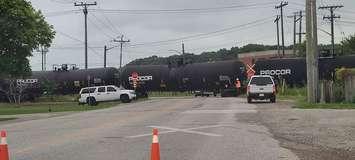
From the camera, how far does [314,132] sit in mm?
20016

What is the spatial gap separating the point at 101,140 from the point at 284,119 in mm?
9400

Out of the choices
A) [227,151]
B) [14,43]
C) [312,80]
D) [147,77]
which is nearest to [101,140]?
[227,151]

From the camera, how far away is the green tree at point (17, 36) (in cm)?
4856

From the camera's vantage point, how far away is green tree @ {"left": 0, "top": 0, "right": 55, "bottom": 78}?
4856cm

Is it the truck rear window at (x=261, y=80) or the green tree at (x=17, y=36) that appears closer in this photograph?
the truck rear window at (x=261, y=80)

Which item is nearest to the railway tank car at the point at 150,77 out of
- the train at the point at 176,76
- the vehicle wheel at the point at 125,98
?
the train at the point at 176,76

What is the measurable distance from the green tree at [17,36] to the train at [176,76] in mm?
14649

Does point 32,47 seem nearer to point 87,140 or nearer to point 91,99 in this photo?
point 91,99

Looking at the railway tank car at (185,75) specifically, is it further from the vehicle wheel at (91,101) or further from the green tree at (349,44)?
the green tree at (349,44)

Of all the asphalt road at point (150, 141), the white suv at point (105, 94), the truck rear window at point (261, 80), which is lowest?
the asphalt road at point (150, 141)

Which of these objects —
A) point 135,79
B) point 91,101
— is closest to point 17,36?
point 91,101

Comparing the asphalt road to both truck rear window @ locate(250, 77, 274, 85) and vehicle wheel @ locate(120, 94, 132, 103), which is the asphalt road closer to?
truck rear window @ locate(250, 77, 274, 85)

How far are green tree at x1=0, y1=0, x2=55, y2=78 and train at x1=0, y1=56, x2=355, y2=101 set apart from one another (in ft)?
48.1

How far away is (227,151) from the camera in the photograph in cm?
1522
